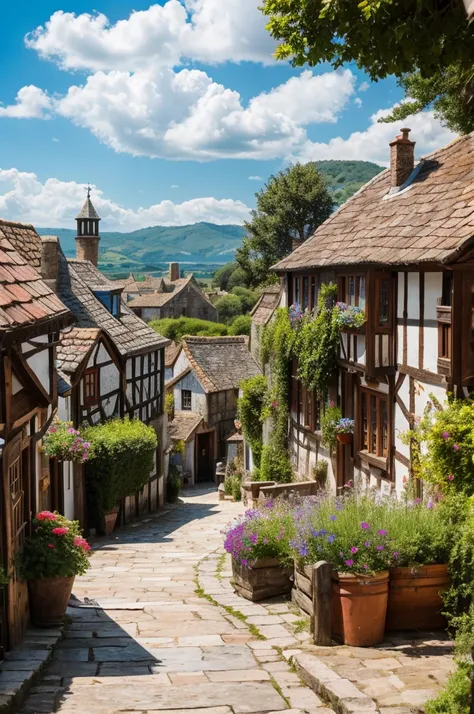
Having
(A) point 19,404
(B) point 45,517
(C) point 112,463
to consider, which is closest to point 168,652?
(B) point 45,517

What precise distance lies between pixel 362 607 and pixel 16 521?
413cm

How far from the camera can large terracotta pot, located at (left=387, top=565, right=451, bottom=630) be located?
28.9ft

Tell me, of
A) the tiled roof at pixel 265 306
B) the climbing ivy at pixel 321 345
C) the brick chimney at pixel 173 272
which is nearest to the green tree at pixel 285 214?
the tiled roof at pixel 265 306

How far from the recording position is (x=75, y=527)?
10641 mm

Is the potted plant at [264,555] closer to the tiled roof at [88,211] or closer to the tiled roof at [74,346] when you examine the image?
the tiled roof at [74,346]

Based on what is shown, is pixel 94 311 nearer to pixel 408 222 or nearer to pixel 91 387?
pixel 91 387

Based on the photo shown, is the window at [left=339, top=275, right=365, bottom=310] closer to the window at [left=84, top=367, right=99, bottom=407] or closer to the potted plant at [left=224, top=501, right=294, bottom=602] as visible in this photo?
the potted plant at [left=224, top=501, right=294, bottom=602]

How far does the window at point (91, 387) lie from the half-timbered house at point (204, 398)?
66.4 ft

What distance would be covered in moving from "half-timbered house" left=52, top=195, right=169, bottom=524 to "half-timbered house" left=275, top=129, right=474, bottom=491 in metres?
6.07

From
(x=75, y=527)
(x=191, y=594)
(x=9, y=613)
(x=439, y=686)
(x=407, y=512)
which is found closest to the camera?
(x=439, y=686)

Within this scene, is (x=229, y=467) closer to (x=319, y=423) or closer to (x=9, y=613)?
(x=319, y=423)

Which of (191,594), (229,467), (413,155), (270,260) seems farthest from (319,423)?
(270,260)

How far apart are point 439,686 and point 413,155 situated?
45.8 ft

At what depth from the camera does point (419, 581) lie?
29.0 feet
